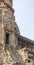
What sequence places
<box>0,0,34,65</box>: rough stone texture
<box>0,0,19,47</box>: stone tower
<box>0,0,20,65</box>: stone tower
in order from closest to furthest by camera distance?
<box>0,0,34,65</box>: rough stone texture < <box>0,0,20,65</box>: stone tower < <box>0,0,19,47</box>: stone tower

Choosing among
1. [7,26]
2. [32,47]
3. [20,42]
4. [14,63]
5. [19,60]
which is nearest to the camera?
[14,63]

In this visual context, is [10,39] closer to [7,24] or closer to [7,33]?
[7,33]

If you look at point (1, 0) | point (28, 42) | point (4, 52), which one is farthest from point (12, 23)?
point (28, 42)

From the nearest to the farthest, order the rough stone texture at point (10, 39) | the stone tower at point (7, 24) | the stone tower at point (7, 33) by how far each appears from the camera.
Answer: the rough stone texture at point (10, 39)
the stone tower at point (7, 33)
the stone tower at point (7, 24)

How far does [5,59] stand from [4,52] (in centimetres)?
66

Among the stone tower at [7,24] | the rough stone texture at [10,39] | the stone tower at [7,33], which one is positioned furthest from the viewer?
the stone tower at [7,24]

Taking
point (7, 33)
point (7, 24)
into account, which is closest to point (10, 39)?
point (7, 33)

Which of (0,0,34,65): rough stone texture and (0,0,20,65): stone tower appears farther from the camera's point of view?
(0,0,20,65): stone tower

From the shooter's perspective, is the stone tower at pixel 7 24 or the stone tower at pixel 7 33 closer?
the stone tower at pixel 7 33

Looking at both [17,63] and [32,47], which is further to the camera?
[32,47]

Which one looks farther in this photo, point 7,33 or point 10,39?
point 10,39

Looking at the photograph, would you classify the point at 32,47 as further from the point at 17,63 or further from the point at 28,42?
the point at 17,63

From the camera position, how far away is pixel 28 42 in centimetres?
2611

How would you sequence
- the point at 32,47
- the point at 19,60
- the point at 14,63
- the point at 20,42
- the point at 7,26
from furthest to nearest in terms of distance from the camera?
the point at 32,47 < the point at 20,42 < the point at 7,26 < the point at 19,60 < the point at 14,63
